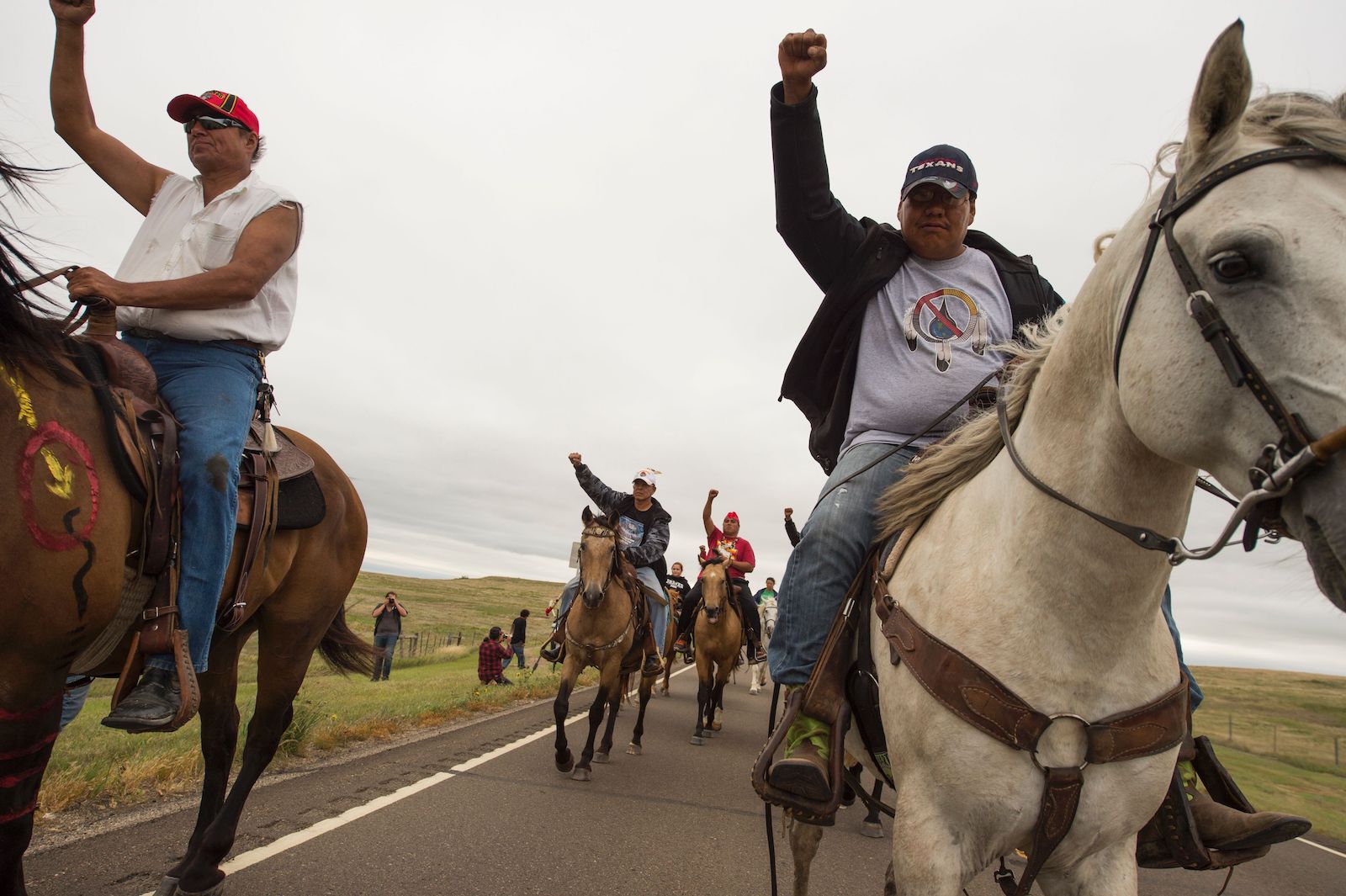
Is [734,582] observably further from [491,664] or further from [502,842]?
[502,842]

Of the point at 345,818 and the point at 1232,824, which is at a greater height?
the point at 1232,824

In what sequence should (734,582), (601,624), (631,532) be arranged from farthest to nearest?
(734,582), (631,532), (601,624)

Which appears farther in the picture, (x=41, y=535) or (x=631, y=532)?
(x=631, y=532)

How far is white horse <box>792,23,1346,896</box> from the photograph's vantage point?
1294 millimetres

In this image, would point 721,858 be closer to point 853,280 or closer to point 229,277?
point 853,280

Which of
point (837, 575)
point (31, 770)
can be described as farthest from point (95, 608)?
point (837, 575)

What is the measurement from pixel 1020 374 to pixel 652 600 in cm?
898

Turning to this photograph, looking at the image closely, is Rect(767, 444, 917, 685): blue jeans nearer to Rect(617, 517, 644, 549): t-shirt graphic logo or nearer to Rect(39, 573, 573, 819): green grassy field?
Rect(39, 573, 573, 819): green grassy field

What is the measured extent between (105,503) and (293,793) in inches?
170

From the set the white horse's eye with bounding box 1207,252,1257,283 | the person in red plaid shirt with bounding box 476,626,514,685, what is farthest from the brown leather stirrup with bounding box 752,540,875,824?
the person in red plaid shirt with bounding box 476,626,514,685

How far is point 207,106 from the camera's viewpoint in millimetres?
3182

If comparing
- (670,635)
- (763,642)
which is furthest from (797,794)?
(763,642)

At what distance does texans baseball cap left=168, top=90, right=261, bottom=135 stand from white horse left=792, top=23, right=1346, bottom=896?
11.2 ft

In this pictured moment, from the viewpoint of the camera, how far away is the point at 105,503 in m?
2.28
